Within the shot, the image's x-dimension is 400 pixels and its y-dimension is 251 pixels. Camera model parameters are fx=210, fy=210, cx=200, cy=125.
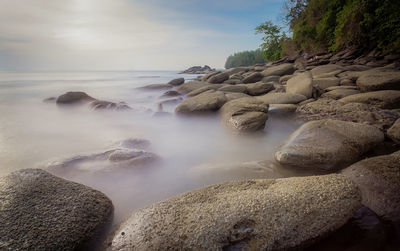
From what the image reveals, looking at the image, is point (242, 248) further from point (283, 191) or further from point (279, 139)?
point (279, 139)

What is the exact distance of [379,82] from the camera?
14.9 feet

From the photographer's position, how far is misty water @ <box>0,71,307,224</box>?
7.39 feet

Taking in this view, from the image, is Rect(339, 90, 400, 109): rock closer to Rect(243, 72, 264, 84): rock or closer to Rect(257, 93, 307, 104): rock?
Rect(257, 93, 307, 104): rock

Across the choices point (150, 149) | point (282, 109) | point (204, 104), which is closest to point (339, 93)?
point (282, 109)

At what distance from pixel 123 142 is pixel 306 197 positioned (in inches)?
112

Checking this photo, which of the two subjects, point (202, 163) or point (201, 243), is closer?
point (201, 243)

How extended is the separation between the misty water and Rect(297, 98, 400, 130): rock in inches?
20.9

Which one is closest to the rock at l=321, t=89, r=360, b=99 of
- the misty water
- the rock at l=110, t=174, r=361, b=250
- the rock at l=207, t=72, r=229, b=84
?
the misty water

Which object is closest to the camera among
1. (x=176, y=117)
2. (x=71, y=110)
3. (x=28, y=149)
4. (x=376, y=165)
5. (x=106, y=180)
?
(x=376, y=165)

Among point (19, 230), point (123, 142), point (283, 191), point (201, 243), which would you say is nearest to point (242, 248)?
point (201, 243)

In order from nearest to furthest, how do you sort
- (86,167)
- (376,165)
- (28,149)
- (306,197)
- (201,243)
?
1. (201,243)
2. (306,197)
3. (376,165)
4. (86,167)
5. (28,149)

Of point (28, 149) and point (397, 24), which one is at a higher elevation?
point (397, 24)

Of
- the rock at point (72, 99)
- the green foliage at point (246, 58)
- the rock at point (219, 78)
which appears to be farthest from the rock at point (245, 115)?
the green foliage at point (246, 58)

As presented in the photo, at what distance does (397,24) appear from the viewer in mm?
8406
